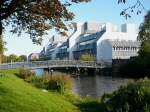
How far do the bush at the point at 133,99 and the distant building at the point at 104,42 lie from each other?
92.2m

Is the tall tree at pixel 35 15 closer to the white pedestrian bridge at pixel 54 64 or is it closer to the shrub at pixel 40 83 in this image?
the shrub at pixel 40 83

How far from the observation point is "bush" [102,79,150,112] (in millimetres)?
15945

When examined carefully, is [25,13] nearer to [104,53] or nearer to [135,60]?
[135,60]

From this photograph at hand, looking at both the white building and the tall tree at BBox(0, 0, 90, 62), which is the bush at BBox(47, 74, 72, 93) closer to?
the tall tree at BBox(0, 0, 90, 62)

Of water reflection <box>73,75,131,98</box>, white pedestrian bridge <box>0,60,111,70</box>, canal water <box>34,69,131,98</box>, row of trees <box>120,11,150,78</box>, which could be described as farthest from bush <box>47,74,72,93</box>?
row of trees <box>120,11,150,78</box>

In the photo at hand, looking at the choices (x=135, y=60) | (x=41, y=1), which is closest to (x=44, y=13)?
(x=41, y=1)

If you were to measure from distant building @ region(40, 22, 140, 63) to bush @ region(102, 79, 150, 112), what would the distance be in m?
92.2

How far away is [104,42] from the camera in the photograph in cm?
13550

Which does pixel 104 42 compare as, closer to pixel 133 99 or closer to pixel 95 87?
pixel 95 87

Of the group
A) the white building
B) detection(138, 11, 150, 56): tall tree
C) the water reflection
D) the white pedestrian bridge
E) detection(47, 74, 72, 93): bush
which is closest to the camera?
detection(47, 74, 72, 93): bush

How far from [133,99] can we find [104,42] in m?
120

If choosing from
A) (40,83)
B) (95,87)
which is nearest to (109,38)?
(95,87)

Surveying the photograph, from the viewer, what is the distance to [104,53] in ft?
439

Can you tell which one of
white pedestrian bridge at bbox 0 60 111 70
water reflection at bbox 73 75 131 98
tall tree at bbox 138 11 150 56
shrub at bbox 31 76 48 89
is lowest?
water reflection at bbox 73 75 131 98
